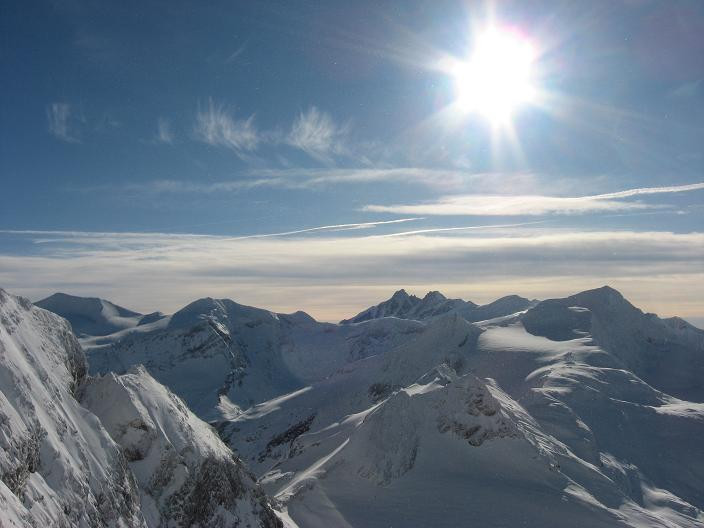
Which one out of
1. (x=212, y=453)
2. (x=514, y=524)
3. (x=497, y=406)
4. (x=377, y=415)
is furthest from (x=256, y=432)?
(x=212, y=453)

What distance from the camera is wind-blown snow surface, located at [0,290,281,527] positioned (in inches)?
720

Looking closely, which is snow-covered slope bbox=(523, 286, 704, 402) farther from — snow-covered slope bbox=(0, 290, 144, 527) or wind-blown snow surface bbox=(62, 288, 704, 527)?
snow-covered slope bbox=(0, 290, 144, 527)

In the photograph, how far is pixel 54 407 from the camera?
21797mm

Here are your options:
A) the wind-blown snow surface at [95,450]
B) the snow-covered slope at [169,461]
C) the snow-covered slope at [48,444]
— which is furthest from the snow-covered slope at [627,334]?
the snow-covered slope at [48,444]

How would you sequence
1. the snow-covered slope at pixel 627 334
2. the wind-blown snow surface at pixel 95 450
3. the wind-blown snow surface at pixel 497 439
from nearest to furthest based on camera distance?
the wind-blown snow surface at pixel 95 450, the wind-blown snow surface at pixel 497 439, the snow-covered slope at pixel 627 334

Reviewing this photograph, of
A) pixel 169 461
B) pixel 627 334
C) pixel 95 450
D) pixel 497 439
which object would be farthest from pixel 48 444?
pixel 627 334

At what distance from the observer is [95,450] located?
22.6 metres

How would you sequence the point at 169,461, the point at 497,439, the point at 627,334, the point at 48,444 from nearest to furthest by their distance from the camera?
1. the point at 48,444
2. the point at 169,461
3. the point at 497,439
4. the point at 627,334

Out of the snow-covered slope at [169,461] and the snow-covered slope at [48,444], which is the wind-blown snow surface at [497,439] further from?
the snow-covered slope at [48,444]

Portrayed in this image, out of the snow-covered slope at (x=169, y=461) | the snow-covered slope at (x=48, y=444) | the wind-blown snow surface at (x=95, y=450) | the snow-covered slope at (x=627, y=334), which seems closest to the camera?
the snow-covered slope at (x=48, y=444)

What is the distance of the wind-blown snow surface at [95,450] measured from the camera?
1828cm

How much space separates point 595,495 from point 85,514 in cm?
3971

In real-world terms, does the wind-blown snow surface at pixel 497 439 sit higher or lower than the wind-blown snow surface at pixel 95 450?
lower

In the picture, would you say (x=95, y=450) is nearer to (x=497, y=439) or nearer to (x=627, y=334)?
(x=497, y=439)
